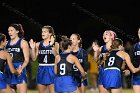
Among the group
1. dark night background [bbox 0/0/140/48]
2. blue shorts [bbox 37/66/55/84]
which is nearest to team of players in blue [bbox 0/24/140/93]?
blue shorts [bbox 37/66/55/84]

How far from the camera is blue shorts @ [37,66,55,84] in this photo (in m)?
14.1

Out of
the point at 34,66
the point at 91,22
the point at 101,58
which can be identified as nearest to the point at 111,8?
the point at 91,22

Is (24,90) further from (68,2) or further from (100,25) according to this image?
(68,2)

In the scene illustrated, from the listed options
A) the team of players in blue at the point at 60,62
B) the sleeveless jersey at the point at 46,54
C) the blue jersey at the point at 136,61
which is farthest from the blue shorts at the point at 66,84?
the sleeveless jersey at the point at 46,54

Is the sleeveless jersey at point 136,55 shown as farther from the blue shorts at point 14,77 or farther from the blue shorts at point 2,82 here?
the blue shorts at point 2,82

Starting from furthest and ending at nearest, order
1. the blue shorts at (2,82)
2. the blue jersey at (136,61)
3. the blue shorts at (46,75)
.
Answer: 1. the blue shorts at (46,75)
2. the blue jersey at (136,61)
3. the blue shorts at (2,82)

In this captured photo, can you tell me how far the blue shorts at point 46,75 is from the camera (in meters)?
14.1

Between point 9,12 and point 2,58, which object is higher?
point 9,12

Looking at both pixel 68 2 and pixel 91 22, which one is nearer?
pixel 91 22

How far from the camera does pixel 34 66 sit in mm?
22453

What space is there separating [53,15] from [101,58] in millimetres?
17999

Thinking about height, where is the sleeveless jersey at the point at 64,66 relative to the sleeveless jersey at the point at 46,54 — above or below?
below

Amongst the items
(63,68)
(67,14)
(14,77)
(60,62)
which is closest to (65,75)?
(63,68)

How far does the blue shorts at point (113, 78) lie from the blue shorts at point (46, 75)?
1.83 metres
